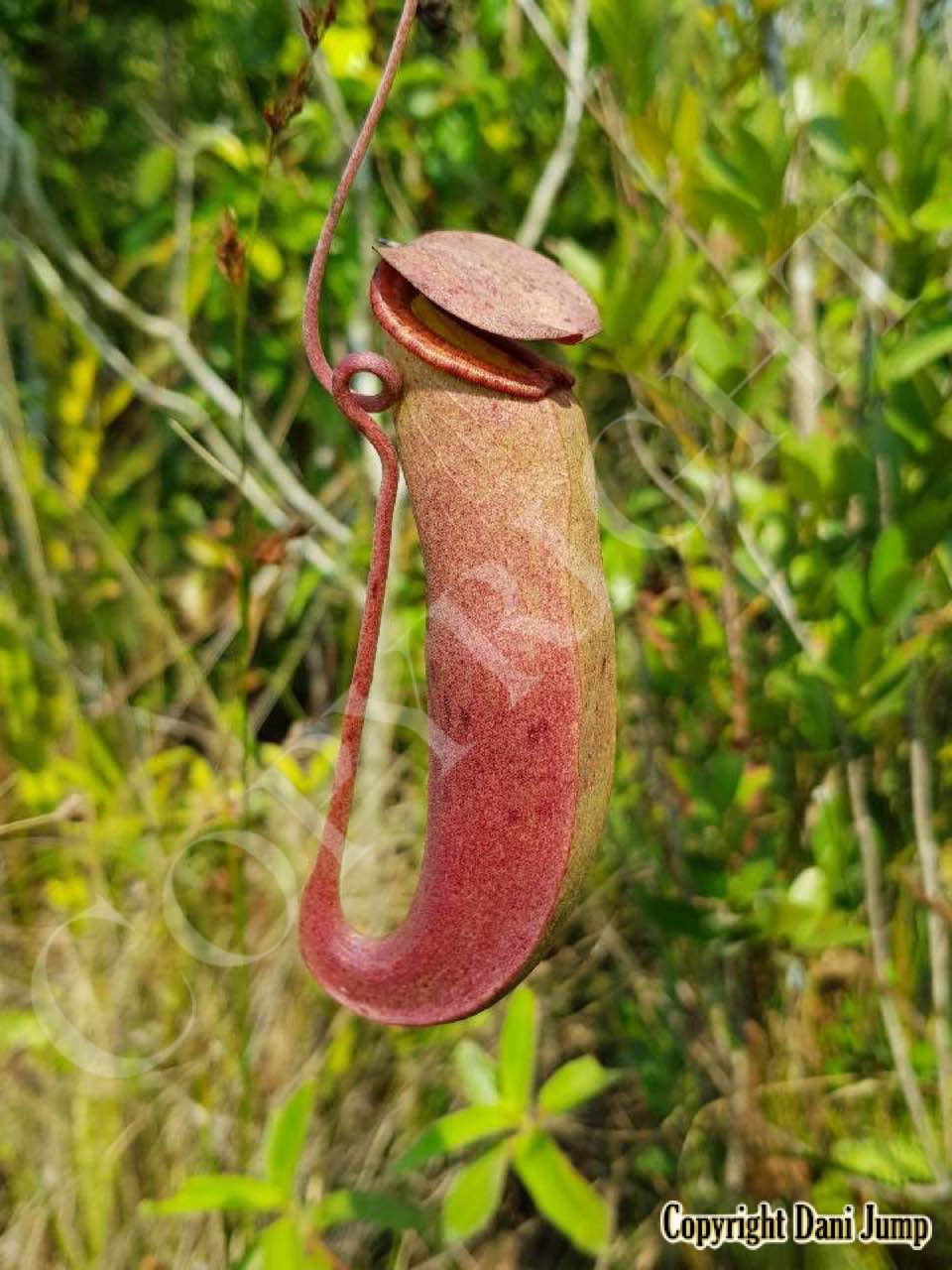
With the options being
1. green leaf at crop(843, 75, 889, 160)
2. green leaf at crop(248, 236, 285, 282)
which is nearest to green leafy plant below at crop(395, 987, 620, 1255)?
green leaf at crop(843, 75, 889, 160)

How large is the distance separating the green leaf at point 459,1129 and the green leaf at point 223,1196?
3.0 inches

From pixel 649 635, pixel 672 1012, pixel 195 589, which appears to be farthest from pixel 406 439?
pixel 195 589

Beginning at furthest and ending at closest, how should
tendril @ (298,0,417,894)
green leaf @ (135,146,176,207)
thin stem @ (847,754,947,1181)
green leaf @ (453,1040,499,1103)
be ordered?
green leaf @ (135,146,176,207), thin stem @ (847,754,947,1181), green leaf @ (453,1040,499,1103), tendril @ (298,0,417,894)

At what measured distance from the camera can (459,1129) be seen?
2.09 ft

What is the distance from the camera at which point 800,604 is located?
0.79 metres

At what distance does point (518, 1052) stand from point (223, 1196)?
0.63 ft

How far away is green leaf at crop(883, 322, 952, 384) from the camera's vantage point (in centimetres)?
63

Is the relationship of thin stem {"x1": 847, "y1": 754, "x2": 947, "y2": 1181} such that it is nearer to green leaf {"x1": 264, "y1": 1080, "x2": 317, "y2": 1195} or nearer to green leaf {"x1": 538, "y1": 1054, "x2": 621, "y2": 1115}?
green leaf {"x1": 538, "y1": 1054, "x2": 621, "y2": 1115}

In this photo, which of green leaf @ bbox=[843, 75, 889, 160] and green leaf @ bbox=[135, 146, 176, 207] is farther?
green leaf @ bbox=[135, 146, 176, 207]

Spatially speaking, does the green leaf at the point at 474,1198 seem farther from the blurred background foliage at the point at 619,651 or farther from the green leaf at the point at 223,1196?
the green leaf at the point at 223,1196

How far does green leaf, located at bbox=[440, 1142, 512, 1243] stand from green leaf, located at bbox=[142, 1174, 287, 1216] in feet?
0.34

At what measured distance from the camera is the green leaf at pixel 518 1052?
67 cm

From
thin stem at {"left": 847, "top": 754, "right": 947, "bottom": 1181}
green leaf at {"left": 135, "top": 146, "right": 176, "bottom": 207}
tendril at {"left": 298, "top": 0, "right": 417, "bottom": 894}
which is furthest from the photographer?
green leaf at {"left": 135, "top": 146, "right": 176, "bottom": 207}

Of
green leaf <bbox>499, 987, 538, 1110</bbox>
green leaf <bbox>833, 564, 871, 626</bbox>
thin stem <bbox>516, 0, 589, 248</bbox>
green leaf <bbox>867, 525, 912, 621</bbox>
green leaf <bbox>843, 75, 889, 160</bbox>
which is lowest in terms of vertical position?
green leaf <bbox>499, 987, 538, 1110</bbox>
